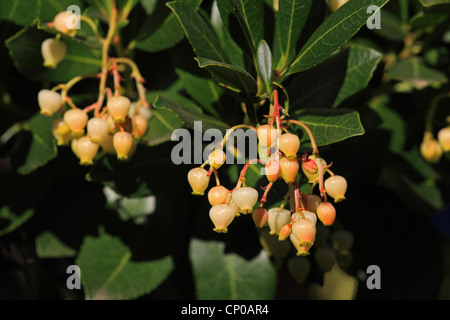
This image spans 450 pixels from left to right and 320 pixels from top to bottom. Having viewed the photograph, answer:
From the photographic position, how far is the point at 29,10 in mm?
1102

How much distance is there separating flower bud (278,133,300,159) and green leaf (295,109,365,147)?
9cm

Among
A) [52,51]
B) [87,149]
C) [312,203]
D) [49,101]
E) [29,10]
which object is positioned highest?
[29,10]

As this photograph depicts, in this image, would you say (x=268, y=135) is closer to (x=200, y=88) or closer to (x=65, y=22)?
(x=200, y=88)

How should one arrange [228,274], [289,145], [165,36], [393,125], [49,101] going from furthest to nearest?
[393,125], [228,274], [165,36], [49,101], [289,145]

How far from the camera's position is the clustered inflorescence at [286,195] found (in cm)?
74

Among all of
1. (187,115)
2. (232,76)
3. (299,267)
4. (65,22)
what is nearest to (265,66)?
(232,76)

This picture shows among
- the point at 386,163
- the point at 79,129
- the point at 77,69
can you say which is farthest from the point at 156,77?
the point at 386,163

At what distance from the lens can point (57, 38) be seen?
0.97 metres

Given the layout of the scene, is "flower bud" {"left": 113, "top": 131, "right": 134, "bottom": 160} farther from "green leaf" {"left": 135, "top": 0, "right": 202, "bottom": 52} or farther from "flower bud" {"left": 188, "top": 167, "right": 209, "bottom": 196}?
"green leaf" {"left": 135, "top": 0, "right": 202, "bottom": 52}

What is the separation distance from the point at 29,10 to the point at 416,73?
0.94 m

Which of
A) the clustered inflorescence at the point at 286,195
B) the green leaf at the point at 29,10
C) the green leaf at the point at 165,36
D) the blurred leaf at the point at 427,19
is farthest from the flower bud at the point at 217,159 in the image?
the blurred leaf at the point at 427,19

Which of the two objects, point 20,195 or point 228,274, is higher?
point 20,195

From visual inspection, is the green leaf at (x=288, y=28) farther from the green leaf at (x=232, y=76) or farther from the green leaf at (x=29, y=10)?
the green leaf at (x=29, y=10)
